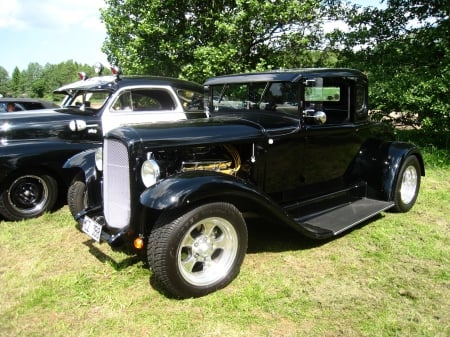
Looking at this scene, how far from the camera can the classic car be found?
202 inches

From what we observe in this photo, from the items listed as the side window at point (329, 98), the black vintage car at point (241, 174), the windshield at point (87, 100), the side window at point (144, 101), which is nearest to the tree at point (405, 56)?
the black vintage car at point (241, 174)

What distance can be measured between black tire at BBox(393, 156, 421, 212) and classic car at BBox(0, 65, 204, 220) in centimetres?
319

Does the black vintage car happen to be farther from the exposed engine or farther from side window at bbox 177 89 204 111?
side window at bbox 177 89 204 111

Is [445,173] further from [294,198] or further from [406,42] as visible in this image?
[294,198]

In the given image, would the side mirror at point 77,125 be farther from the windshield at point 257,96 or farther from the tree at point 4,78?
the tree at point 4,78

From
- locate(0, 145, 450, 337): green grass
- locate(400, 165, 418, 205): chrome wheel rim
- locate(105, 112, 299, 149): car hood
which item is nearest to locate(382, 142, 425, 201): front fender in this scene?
locate(400, 165, 418, 205): chrome wheel rim

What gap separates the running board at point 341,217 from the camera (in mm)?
3887

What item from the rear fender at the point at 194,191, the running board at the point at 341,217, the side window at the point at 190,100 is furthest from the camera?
the side window at the point at 190,100

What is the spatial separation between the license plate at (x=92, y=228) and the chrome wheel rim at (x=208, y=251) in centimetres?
76

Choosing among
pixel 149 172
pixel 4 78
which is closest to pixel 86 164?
pixel 149 172

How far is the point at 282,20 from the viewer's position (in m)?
10.7

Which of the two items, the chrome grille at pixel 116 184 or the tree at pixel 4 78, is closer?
the chrome grille at pixel 116 184

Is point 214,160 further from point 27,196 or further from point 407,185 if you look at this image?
point 407,185

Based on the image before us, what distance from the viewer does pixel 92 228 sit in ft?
11.4
